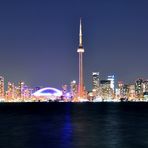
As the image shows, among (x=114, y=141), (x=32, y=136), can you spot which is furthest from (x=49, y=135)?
(x=114, y=141)

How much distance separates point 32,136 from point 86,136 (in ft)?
Result: 26.8

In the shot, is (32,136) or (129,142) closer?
(129,142)

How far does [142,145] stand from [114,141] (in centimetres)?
521

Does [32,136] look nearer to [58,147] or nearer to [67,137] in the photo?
[67,137]

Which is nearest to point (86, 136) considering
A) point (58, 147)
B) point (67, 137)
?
point (67, 137)

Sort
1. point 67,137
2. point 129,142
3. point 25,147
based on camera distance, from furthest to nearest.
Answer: point 67,137 → point 129,142 → point 25,147

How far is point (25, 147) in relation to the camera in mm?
55812

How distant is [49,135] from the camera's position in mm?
69812

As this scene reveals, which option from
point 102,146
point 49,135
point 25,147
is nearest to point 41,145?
point 25,147

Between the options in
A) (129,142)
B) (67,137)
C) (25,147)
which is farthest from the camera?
(67,137)

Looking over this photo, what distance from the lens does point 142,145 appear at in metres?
58.2

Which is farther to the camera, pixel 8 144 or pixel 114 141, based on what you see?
pixel 114 141

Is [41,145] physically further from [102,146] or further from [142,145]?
[142,145]

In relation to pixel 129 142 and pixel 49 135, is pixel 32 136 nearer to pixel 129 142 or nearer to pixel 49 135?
pixel 49 135
